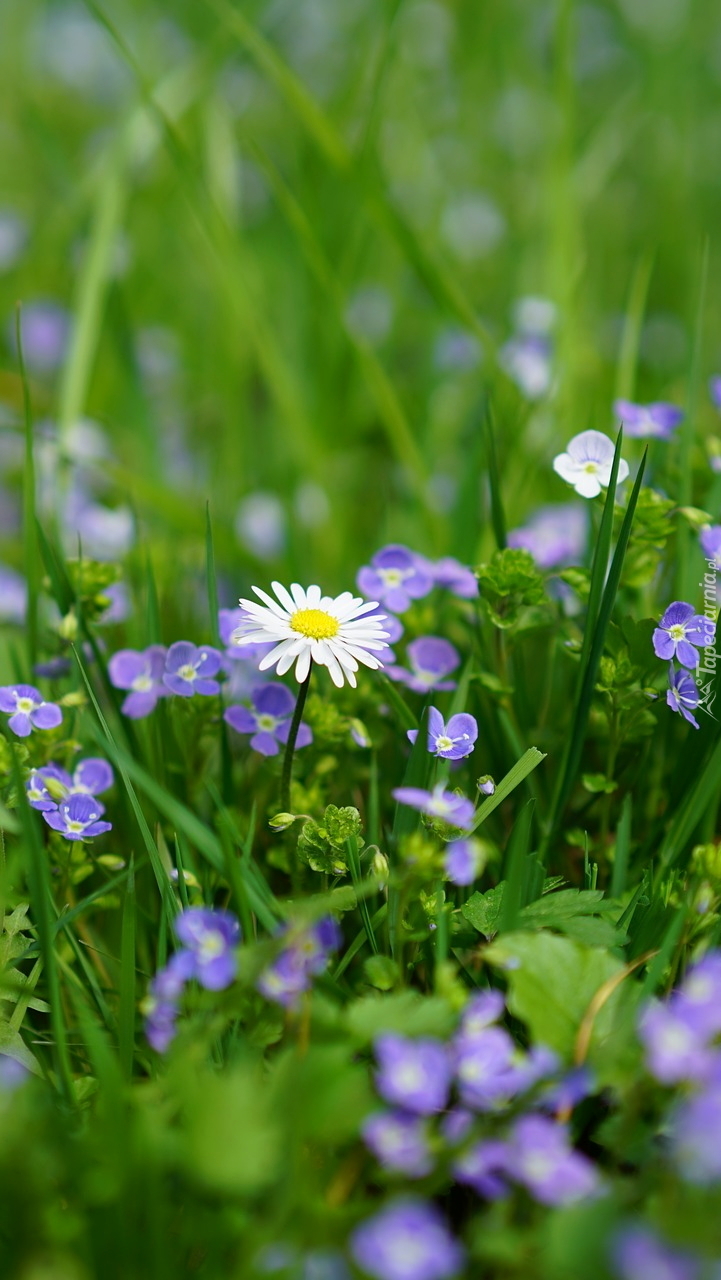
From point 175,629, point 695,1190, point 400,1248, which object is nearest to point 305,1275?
point 400,1248

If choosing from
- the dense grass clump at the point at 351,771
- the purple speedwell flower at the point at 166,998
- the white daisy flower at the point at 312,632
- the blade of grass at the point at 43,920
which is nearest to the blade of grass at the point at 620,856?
the dense grass clump at the point at 351,771

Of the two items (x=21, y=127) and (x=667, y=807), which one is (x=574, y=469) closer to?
(x=667, y=807)

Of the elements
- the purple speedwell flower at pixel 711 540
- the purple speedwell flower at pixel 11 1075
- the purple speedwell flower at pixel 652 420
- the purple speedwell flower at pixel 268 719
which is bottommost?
the purple speedwell flower at pixel 11 1075

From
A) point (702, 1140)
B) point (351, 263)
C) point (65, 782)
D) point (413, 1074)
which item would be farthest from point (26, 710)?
point (351, 263)

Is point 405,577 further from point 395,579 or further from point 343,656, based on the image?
point 343,656

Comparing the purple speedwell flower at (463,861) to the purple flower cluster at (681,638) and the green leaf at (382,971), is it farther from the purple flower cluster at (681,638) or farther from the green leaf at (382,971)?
the purple flower cluster at (681,638)

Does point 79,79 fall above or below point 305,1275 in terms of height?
above

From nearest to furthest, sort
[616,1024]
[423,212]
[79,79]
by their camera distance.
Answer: [616,1024] < [423,212] < [79,79]
